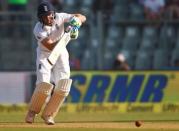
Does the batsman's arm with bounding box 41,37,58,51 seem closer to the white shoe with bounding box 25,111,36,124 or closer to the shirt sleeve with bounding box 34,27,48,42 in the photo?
→ the shirt sleeve with bounding box 34,27,48,42

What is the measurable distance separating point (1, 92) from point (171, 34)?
4474 mm

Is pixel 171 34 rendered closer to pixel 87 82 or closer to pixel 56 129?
pixel 87 82

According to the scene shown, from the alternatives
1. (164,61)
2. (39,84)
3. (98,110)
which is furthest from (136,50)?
(39,84)

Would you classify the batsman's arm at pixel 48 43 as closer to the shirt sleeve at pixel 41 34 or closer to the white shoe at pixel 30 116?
the shirt sleeve at pixel 41 34

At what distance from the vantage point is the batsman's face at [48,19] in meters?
10.7

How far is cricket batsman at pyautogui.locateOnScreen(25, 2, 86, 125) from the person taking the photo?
10.8m

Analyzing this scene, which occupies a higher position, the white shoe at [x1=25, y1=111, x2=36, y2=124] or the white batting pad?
the white batting pad

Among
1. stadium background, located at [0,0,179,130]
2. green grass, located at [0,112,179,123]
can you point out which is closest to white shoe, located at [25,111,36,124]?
green grass, located at [0,112,179,123]

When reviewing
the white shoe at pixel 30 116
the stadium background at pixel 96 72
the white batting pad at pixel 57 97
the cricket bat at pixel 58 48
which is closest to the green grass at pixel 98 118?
the white shoe at pixel 30 116

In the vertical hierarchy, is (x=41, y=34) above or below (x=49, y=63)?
above

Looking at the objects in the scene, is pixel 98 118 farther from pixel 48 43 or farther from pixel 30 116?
pixel 48 43

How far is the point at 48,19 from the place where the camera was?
10.7 meters

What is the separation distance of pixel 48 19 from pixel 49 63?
66cm

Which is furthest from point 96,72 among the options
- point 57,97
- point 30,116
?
point 57,97
